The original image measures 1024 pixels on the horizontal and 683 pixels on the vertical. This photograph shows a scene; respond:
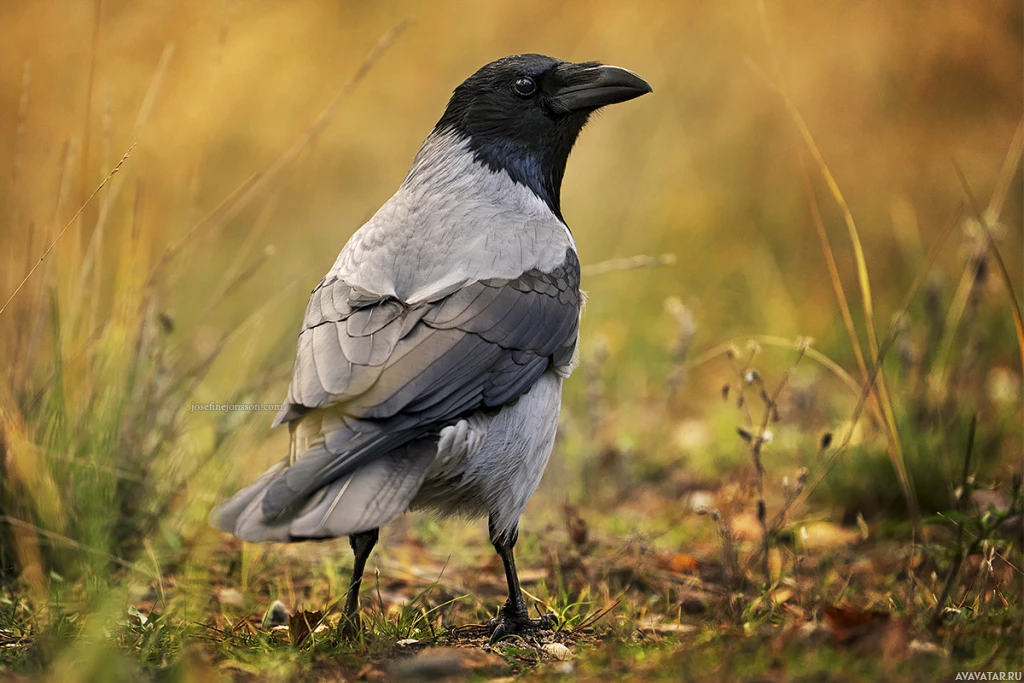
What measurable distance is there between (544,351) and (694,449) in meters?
2.79

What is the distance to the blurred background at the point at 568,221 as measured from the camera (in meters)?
4.24

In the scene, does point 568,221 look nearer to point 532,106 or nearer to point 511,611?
point 532,106

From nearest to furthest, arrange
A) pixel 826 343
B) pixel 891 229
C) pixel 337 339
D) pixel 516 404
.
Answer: pixel 337 339 → pixel 516 404 → pixel 826 343 → pixel 891 229

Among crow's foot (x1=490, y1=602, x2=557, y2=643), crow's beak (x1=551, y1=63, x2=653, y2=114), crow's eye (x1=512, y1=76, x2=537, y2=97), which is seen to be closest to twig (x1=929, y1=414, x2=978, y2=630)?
crow's foot (x1=490, y1=602, x2=557, y2=643)

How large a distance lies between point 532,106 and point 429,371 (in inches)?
65.6

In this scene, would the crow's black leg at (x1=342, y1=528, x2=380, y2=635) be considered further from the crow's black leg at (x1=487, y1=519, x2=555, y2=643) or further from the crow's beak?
the crow's beak

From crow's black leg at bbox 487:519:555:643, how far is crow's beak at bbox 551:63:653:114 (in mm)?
1766

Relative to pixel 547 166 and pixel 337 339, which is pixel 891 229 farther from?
pixel 337 339

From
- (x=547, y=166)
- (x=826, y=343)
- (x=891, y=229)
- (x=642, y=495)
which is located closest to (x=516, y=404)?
(x=547, y=166)

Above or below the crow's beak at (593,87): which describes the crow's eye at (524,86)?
above

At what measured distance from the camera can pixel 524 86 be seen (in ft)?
14.4

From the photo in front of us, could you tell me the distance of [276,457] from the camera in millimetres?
5977

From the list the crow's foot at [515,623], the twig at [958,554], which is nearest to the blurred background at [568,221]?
the twig at [958,554]

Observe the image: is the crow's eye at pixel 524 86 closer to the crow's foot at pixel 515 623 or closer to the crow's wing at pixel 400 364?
the crow's wing at pixel 400 364
